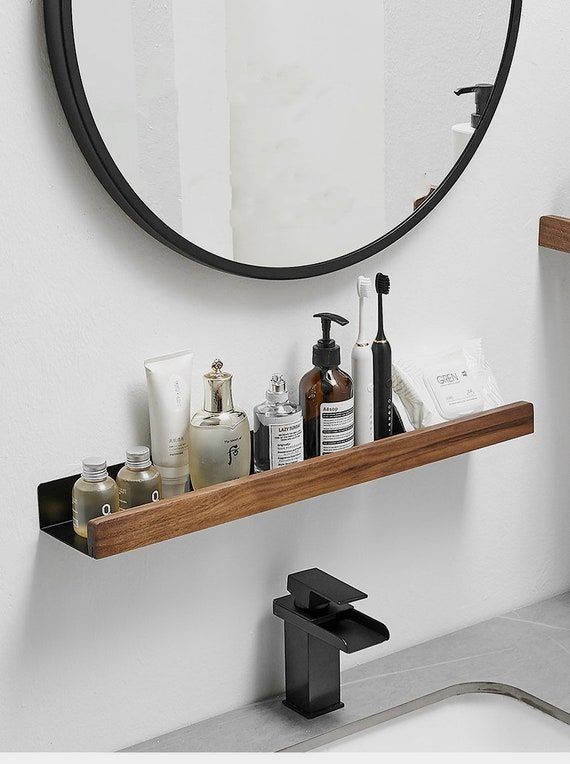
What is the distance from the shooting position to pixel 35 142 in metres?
1.31

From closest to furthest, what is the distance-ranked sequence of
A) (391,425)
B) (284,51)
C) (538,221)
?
(284,51) → (391,425) → (538,221)

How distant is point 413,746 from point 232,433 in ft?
1.64

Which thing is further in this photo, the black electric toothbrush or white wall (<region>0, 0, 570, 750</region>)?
the black electric toothbrush

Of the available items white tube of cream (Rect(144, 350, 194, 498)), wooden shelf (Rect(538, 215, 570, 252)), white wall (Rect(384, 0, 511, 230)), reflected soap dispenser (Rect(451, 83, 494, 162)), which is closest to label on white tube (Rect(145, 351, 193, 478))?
white tube of cream (Rect(144, 350, 194, 498))

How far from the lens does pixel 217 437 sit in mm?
1401

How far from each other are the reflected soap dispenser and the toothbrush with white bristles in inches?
8.5

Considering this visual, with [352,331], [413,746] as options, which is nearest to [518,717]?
[413,746]

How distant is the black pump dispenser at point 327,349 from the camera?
1477 mm

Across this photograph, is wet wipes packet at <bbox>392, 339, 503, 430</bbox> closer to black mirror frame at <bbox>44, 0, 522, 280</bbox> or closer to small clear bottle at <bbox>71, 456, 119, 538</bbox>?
black mirror frame at <bbox>44, 0, 522, 280</bbox>

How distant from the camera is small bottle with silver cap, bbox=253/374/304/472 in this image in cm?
144

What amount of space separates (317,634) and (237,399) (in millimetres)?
298

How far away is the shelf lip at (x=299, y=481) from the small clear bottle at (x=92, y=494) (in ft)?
0.13

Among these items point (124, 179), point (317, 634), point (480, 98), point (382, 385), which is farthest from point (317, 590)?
point (480, 98)

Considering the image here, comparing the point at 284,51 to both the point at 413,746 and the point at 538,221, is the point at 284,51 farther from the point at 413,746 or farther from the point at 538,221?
the point at 413,746
